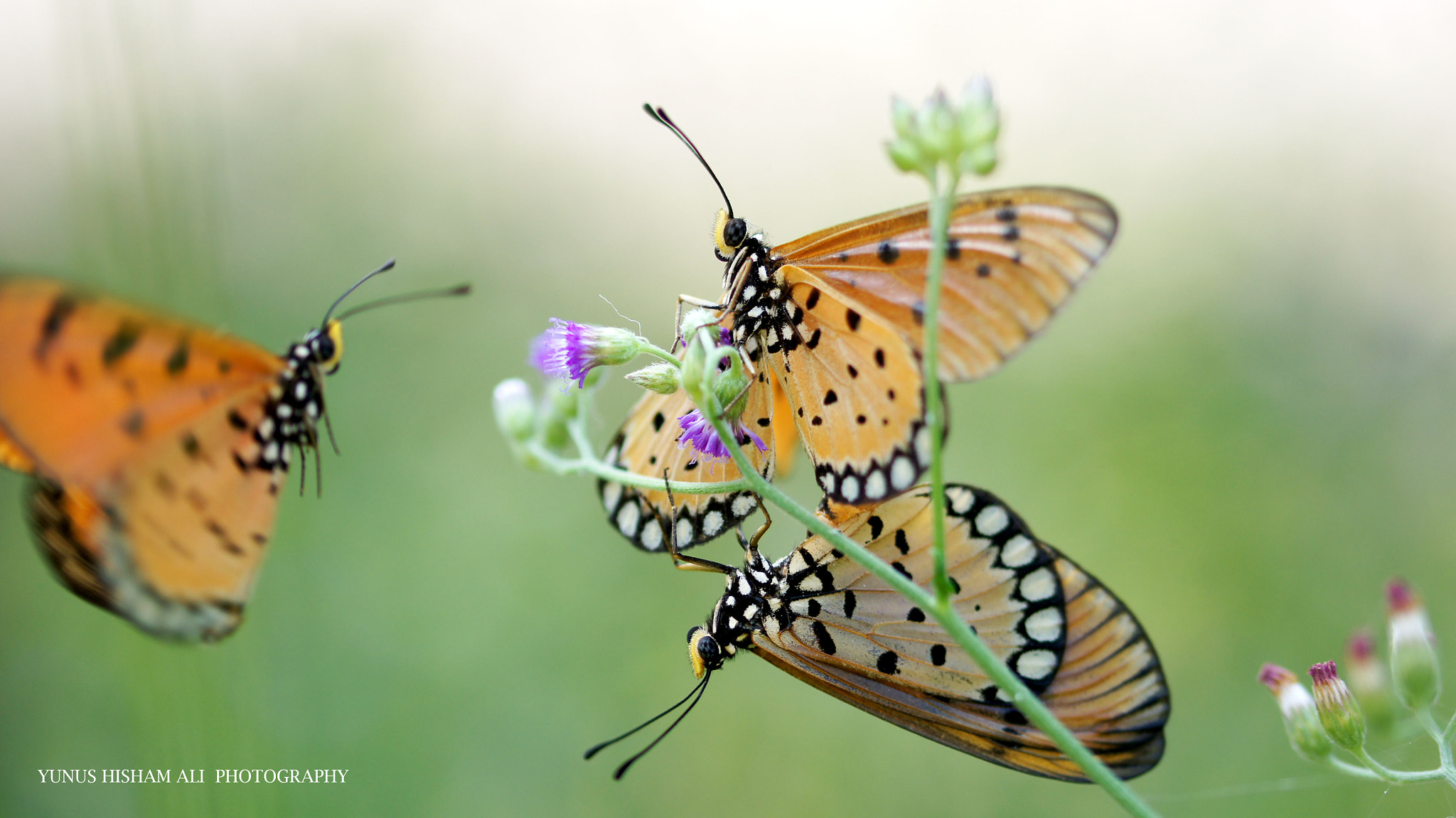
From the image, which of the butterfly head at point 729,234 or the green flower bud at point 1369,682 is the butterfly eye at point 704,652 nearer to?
the butterfly head at point 729,234

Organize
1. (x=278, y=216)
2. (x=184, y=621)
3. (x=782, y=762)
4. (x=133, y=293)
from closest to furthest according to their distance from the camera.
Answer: (x=184, y=621) → (x=133, y=293) → (x=782, y=762) → (x=278, y=216)

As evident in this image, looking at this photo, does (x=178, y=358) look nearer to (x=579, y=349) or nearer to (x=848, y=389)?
(x=579, y=349)

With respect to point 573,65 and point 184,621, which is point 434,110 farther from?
point 184,621

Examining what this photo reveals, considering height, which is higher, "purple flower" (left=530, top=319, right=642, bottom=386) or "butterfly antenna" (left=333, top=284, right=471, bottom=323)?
"butterfly antenna" (left=333, top=284, right=471, bottom=323)

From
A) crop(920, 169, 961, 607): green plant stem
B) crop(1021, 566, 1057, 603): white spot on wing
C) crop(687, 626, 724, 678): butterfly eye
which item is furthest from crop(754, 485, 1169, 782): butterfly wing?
crop(920, 169, 961, 607): green plant stem

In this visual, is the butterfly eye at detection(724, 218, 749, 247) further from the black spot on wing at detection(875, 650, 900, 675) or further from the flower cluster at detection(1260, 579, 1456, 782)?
the flower cluster at detection(1260, 579, 1456, 782)

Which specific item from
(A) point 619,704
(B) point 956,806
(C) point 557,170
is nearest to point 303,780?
(A) point 619,704
